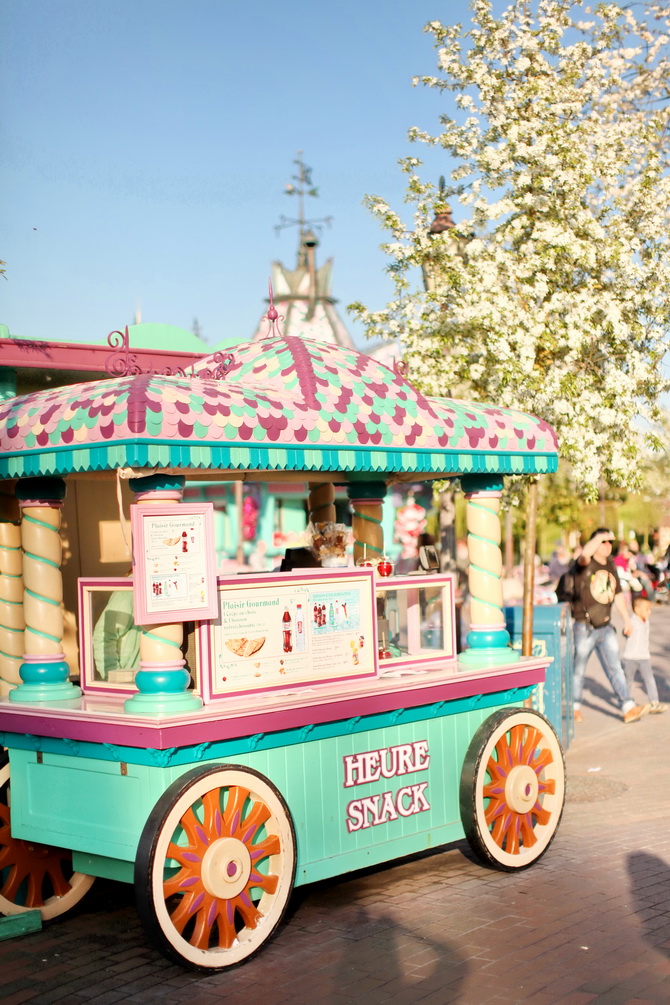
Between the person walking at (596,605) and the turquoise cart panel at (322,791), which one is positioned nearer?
the turquoise cart panel at (322,791)

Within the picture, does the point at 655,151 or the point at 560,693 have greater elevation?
the point at 655,151

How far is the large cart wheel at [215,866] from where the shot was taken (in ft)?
15.7

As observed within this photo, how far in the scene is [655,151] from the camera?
10.9 m

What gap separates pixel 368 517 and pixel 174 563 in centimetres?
321

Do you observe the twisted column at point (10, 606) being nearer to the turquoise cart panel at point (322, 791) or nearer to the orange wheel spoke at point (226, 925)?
the turquoise cart panel at point (322, 791)

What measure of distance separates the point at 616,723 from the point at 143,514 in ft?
25.5

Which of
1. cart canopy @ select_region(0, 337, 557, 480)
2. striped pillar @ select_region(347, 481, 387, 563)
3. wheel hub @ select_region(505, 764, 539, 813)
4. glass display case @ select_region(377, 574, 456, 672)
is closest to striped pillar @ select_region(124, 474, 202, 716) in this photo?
cart canopy @ select_region(0, 337, 557, 480)

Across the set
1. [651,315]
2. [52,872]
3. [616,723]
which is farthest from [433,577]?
[616,723]

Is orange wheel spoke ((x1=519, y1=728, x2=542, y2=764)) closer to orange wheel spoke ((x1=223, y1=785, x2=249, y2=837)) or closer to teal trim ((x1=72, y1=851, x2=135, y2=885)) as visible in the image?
orange wheel spoke ((x1=223, y1=785, x2=249, y2=837))

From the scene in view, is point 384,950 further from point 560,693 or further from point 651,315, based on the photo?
point 651,315

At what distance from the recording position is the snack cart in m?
5.00

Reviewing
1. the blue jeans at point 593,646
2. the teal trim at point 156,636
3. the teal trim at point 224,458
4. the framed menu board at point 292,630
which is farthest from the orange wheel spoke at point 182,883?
the blue jeans at point 593,646

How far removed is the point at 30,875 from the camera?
583cm

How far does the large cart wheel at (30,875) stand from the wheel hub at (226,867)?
3.60 feet
